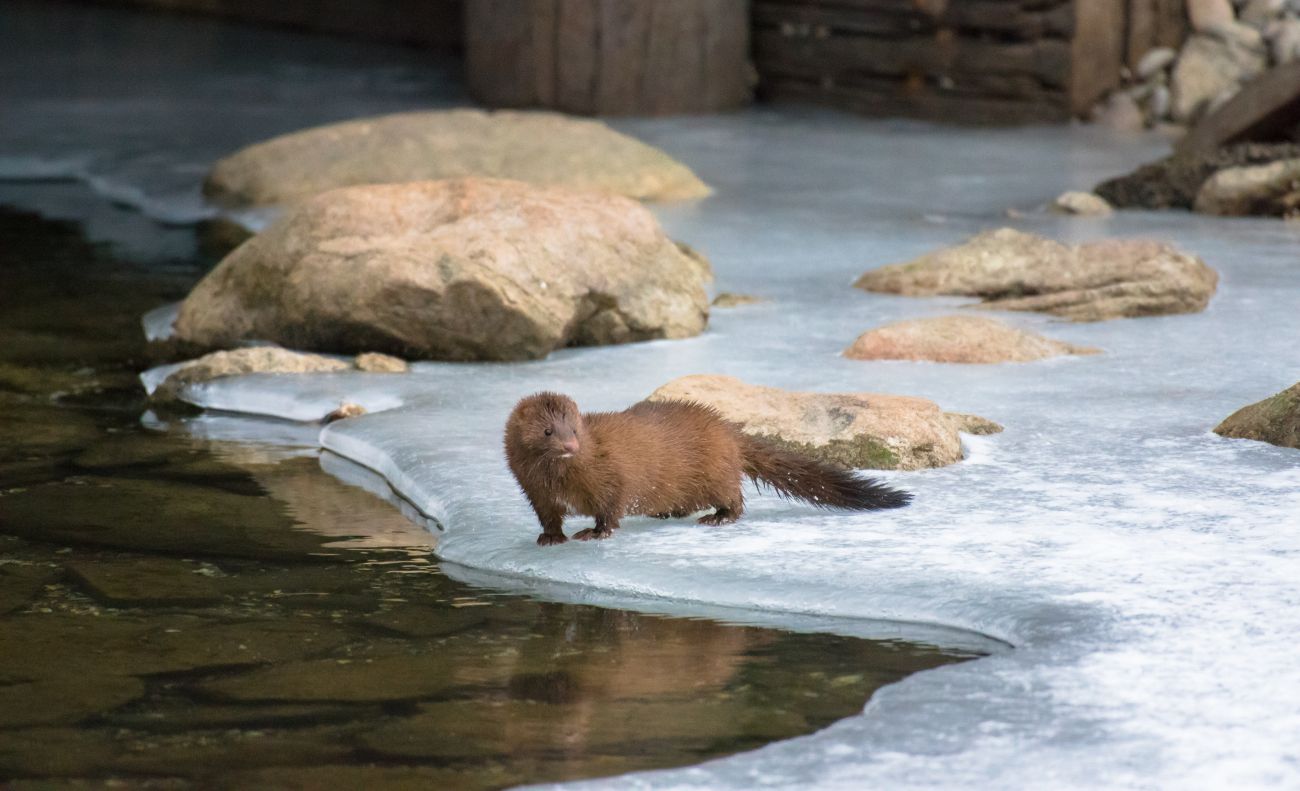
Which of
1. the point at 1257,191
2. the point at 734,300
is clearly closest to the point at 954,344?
the point at 734,300

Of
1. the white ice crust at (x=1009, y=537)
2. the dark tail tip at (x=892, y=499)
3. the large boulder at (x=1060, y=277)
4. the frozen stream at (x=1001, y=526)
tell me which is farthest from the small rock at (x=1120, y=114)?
the dark tail tip at (x=892, y=499)

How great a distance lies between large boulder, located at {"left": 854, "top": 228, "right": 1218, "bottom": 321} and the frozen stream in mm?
130

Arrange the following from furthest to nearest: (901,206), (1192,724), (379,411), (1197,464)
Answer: (901,206) < (379,411) < (1197,464) < (1192,724)

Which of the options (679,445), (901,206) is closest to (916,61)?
(901,206)

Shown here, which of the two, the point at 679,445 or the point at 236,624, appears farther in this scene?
the point at 679,445

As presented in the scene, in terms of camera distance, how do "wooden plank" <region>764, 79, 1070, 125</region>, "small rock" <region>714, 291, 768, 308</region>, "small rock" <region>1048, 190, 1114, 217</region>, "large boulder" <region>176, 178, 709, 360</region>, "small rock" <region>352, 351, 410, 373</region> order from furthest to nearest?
1. "wooden plank" <region>764, 79, 1070, 125</region>
2. "small rock" <region>1048, 190, 1114, 217</region>
3. "small rock" <region>714, 291, 768, 308</region>
4. "large boulder" <region>176, 178, 709, 360</region>
5. "small rock" <region>352, 351, 410, 373</region>

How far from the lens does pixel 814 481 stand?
4.23m

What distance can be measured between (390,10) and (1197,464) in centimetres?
1338

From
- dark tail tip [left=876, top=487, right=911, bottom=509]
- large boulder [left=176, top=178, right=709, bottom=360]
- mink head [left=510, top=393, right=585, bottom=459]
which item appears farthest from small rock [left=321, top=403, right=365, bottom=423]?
dark tail tip [left=876, top=487, right=911, bottom=509]

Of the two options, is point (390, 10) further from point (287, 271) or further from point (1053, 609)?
point (1053, 609)

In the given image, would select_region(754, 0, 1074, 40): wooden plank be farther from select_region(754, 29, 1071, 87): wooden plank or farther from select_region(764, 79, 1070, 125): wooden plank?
select_region(764, 79, 1070, 125): wooden plank

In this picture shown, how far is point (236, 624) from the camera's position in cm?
366

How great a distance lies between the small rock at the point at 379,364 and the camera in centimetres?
589

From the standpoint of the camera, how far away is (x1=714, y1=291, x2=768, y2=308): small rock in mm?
6922
